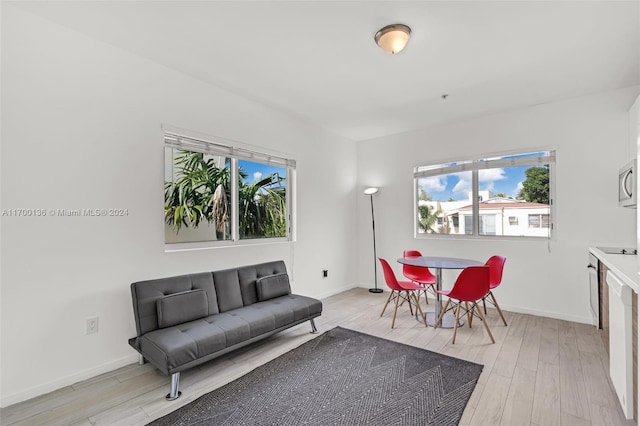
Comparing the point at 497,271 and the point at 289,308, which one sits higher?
the point at 497,271

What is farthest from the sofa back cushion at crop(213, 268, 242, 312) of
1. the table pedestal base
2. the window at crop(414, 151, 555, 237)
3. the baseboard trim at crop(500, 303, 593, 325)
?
the baseboard trim at crop(500, 303, 593, 325)

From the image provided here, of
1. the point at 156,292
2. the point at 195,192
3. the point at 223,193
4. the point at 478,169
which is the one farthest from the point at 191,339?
the point at 478,169

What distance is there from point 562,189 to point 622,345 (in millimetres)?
2430

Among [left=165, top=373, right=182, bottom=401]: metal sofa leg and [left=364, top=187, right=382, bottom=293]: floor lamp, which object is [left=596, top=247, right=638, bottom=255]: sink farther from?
[left=165, top=373, right=182, bottom=401]: metal sofa leg

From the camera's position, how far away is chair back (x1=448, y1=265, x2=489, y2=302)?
2.87m

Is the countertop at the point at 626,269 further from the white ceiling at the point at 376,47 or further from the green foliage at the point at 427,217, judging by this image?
the green foliage at the point at 427,217

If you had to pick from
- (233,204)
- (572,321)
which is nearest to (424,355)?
(572,321)

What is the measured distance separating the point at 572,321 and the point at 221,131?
181 inches

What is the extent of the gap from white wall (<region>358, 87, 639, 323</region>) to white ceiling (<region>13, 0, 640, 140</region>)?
286 mm

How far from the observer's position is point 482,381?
231 centimetres

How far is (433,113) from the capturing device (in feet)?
13.5

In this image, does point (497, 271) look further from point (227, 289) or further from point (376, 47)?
point (227, 289)

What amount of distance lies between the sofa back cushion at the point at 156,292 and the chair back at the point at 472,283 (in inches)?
92.4

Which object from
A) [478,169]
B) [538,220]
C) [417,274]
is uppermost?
[478,169]
